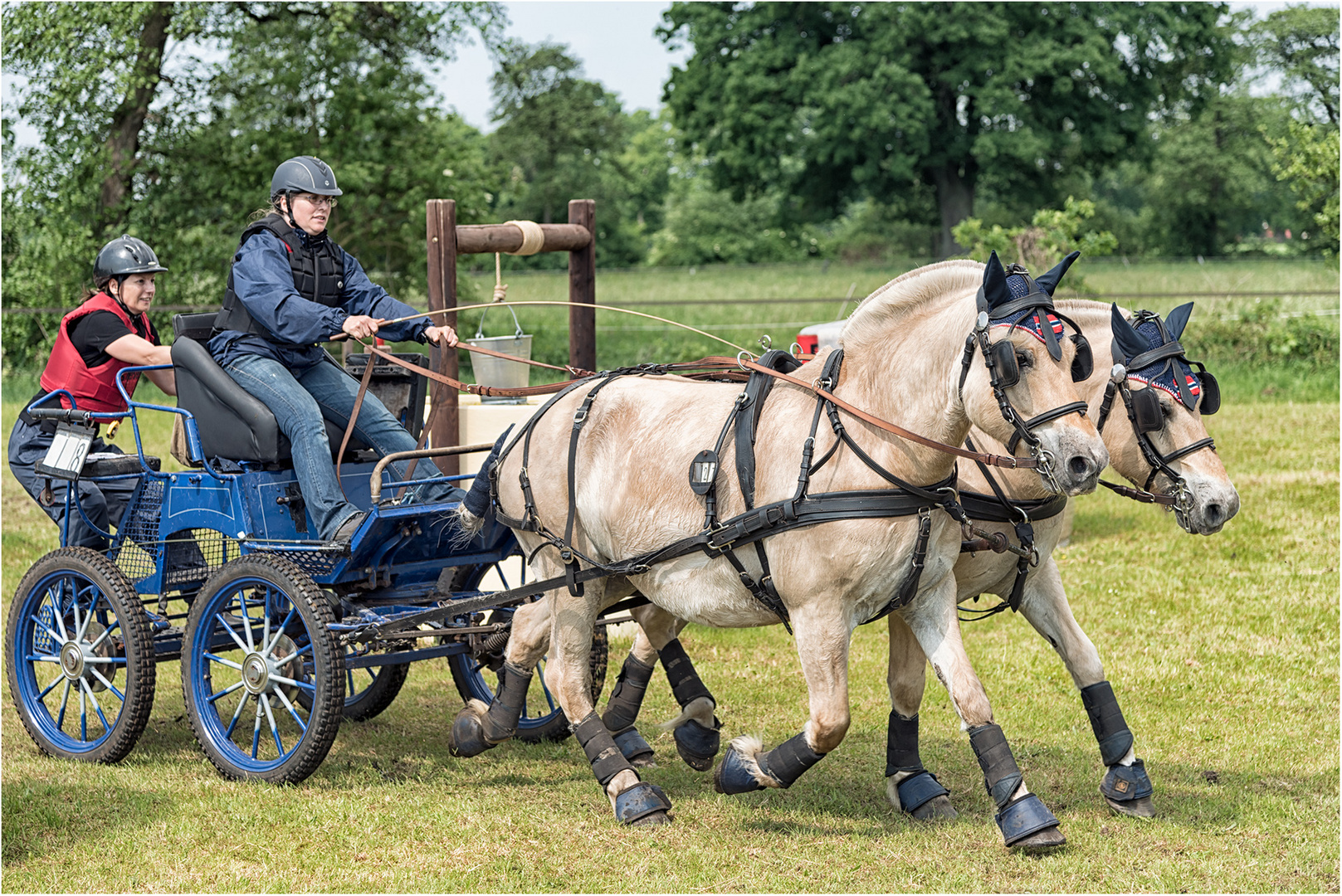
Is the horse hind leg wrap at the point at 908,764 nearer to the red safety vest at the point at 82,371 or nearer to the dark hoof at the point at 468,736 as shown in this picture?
the dark hoof at the point at 468,736

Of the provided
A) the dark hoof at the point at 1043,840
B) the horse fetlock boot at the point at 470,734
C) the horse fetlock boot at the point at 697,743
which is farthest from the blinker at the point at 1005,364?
the horse fetlock boot at the point at 470,734

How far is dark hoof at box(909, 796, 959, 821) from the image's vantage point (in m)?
5.13

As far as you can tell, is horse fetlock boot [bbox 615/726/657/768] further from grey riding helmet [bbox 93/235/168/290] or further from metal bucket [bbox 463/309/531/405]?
grey riding helmet [bbox 93/235/168/290]

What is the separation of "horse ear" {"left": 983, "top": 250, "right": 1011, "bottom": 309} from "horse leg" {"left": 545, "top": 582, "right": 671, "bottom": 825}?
2.04 m

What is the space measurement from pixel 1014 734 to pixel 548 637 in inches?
94.3

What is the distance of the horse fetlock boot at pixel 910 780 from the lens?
5164 millimetres

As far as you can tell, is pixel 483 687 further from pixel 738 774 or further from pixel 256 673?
pixel 738 774

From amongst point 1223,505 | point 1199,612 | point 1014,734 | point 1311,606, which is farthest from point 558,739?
point 1311,606

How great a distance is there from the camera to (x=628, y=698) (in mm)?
5871

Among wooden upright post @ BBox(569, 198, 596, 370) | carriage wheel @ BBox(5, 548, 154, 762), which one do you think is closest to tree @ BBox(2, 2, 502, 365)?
wooden upright post @ BBox(569, 198, 596, 370)

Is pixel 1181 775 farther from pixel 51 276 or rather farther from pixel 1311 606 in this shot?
pixel 51 276

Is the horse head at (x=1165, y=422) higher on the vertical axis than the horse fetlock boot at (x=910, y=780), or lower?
higher

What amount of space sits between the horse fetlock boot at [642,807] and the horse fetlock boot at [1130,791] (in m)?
1.69

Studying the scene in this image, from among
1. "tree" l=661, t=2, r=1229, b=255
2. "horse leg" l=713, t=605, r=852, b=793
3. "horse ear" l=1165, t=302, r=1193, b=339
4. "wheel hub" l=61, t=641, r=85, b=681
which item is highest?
"tree" l=661, t=2, r=1229, b=255
